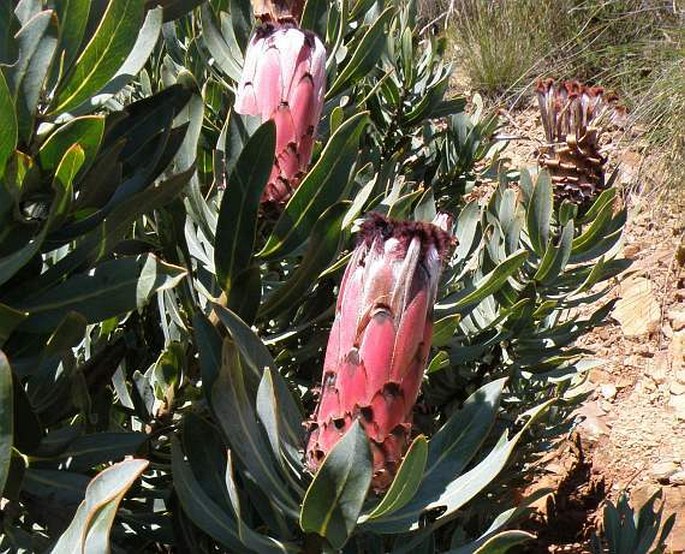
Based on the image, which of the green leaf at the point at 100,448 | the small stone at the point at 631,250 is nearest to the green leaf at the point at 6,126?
the green leaf at the point at 100,448

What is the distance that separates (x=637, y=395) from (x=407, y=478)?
3968 mm

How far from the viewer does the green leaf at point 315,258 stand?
4.02 feet

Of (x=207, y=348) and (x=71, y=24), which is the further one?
(x=207, y=348)

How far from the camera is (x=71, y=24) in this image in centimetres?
102

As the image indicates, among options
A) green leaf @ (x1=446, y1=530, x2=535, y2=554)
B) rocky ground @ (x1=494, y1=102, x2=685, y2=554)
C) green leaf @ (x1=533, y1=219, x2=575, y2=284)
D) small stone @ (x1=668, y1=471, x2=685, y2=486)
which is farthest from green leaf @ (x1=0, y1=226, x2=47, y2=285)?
small stone @ (x1=668, y1=471, x2=685, y2=486)

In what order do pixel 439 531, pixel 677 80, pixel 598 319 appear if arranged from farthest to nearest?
pixel 677 80 → pixel 439 531 → pixel 598 319

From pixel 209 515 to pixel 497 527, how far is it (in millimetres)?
373

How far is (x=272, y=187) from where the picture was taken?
4.57ft

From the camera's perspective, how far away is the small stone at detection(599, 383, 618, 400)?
4.68 m

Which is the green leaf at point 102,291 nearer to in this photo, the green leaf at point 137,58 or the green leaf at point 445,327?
the green leaf at point 137,58

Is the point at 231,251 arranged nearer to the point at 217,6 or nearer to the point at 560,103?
the point at 217,6

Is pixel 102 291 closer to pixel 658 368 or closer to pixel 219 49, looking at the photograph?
pixel 219 49

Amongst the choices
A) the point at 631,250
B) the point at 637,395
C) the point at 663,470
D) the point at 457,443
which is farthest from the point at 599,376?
the point at 457,443

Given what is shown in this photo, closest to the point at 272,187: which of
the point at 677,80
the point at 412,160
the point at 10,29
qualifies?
the point at 10,29
